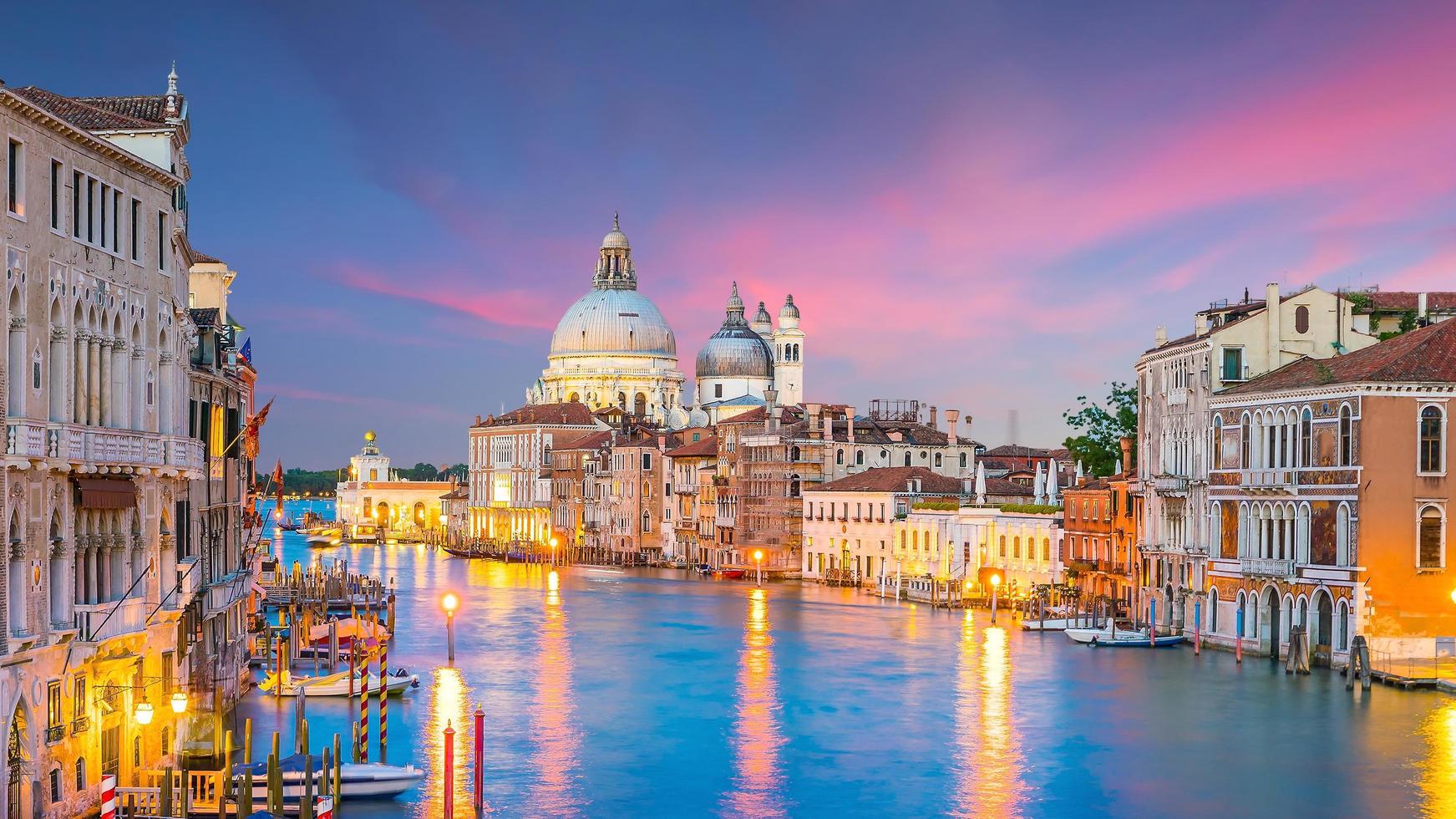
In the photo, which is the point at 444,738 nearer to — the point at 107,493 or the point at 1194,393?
the point at 107,493

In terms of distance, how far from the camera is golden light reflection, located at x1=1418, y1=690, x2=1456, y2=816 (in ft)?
73.2

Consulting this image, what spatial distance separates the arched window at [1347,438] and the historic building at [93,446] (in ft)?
66.4

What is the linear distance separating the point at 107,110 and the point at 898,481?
42.9m

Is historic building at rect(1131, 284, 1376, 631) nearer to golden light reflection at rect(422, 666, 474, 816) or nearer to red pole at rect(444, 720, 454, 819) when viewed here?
golden light reflection at rect(422, 666, 474, 816)

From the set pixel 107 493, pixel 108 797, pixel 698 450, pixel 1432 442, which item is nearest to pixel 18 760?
pixel 108 797

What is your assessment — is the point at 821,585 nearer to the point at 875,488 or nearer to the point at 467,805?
the point at 875,488

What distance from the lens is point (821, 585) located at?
64062 mm

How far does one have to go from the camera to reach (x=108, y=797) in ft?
56.6

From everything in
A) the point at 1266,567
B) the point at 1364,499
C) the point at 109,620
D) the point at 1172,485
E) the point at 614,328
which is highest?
the point at 614,328

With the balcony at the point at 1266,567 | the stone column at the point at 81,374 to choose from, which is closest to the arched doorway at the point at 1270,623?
the balcony at the point at 1266,567

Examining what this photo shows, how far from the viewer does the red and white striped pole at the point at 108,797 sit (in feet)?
55.7

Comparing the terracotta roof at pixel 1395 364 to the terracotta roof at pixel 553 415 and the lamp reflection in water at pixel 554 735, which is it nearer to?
the lamp reflection in water at pixel 554 735

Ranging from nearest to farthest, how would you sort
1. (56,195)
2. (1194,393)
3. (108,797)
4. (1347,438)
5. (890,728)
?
(56,195)
(108,797)
(890,728)
(1347,438)
(1194,393)

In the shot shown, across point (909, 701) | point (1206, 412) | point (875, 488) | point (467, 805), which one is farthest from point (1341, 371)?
point (875, 488)
